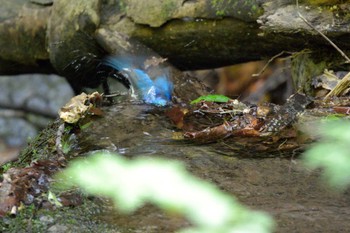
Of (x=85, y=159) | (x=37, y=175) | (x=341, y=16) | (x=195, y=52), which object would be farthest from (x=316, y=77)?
(x=37, y=175)

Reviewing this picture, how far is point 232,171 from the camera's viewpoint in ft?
7.35

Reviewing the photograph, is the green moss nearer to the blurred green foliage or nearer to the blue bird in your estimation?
the blue bird

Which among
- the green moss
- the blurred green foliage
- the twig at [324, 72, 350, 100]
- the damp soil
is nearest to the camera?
the damp soil

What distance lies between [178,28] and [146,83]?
0.48m

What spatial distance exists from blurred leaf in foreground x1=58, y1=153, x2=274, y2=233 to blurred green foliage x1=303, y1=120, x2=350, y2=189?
0.47 metres

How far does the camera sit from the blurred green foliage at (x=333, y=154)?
2151 millimetres

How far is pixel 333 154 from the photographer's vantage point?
233cm

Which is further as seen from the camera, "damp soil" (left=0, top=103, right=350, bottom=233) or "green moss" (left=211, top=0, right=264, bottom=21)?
"green moss" (left=211, top=0, right=264, bottom=21)

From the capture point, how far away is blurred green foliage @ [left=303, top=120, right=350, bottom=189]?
2.15 meters

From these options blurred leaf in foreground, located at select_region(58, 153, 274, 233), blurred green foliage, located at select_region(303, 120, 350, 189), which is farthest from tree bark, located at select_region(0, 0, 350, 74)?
blurred leaf in foreground, located at select_region(58, 153, 274, 233)

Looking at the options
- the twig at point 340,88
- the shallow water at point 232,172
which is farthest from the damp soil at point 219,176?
the twig at point 340,88

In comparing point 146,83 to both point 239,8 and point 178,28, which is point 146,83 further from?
point 239,8

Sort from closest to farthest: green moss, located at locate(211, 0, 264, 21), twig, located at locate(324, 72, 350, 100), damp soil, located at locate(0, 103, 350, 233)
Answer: damp soil, located at locate(0, 103, 350, 233), twig, located at locate(324, 72, 350, 100), green moss, located at locate(211, 0, 264, 21)

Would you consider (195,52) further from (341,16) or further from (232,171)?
(232,171)
